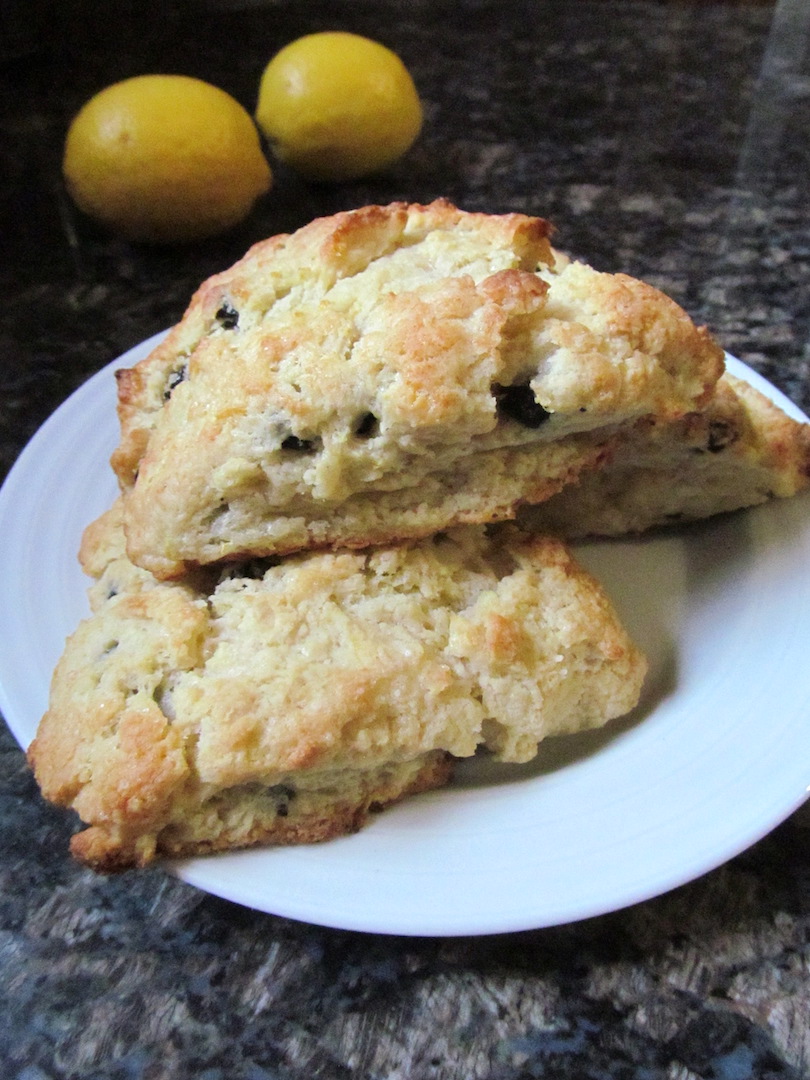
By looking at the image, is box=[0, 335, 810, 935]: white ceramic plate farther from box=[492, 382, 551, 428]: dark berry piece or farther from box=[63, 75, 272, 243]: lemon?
box=[63, 75, 272, 243]: lemon

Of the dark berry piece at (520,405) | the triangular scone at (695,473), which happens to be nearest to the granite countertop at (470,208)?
the triangular scone at (695,473)

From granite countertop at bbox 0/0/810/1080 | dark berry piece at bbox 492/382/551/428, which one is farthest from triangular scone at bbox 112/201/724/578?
granite countertop at bbox 0/0/810/1080

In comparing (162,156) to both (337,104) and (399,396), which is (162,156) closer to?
(337,104)

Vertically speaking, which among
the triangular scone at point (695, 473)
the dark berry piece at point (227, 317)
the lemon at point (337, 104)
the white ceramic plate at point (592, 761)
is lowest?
the white ceramic plate at point (592, 761)

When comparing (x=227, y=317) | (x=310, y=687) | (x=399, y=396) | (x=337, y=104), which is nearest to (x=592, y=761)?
(x=310, y=687)

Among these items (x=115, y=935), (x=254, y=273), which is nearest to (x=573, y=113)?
(x=254, y=273)

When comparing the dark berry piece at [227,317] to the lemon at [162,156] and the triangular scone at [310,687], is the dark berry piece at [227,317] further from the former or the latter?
the lemon at [162,156]
